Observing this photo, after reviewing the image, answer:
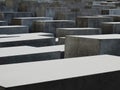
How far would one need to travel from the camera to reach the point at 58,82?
116 inches

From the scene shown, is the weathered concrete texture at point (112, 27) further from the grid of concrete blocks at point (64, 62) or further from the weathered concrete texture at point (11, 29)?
the weathered concrete texture at point (11, 29)

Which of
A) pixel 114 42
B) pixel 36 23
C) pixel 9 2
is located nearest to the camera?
pixel 114 42

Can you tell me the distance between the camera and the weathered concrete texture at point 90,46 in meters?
5.10

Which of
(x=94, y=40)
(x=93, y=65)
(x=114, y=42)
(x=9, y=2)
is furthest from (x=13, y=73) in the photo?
(x=9, y=2)

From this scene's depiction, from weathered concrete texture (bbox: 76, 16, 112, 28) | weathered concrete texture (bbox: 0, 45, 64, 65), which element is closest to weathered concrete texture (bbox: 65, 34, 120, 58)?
weathered concrete texture (bbox: 0, 45, 64, 65)

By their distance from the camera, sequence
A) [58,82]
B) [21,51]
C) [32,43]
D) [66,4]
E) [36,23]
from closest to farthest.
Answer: [58,82] → [21,51] → [32,43] → [36,23] → [66,4]

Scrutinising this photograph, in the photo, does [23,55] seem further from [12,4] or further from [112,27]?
[12,4]

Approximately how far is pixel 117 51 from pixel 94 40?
597 millimetres

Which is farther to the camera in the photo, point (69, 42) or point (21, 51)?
point (69, 42)

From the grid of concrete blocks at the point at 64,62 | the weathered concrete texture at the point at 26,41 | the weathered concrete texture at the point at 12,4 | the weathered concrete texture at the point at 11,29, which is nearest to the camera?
the grid of concrete blocks at the point at 64,62

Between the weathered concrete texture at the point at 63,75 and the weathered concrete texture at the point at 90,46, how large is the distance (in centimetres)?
131

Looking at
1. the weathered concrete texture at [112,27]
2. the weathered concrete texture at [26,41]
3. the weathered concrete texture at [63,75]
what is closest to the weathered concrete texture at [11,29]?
the weathered concrete texture at [26,41]

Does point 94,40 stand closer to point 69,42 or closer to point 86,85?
point 69,42

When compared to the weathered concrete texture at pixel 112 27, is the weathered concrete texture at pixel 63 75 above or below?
above
